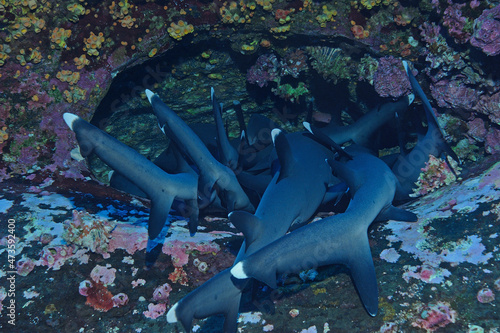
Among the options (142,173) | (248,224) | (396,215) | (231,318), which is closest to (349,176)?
(396,215)

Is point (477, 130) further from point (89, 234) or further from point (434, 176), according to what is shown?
point (89, 234)

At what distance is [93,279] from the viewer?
2730mm

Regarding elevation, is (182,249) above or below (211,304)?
above

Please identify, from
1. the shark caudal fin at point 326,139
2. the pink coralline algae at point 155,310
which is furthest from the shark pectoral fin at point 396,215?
the pink coralline algae at point 155,310

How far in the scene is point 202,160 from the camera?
302 cm

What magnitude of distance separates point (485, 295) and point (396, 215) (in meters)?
0.90

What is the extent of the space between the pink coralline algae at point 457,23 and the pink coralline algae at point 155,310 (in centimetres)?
375

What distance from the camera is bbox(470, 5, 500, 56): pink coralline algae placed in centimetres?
309

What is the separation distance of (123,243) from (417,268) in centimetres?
244

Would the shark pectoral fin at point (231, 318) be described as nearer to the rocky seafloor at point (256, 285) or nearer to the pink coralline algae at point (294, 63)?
the rocky seafloor at point (256, 285)

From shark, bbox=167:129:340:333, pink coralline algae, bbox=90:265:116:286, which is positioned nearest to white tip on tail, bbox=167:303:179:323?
shark, bbox=167:129:340:333

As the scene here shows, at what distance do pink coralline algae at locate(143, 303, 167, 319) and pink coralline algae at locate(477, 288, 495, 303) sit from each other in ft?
7.40

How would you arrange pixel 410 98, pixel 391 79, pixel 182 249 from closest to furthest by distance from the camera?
pixel 182 249
pixel 410 98
pixel 391 79

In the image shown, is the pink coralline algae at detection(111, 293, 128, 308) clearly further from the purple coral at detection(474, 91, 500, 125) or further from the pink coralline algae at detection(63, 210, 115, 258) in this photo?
the purple coral at detection(474, 91, 500, 125)
